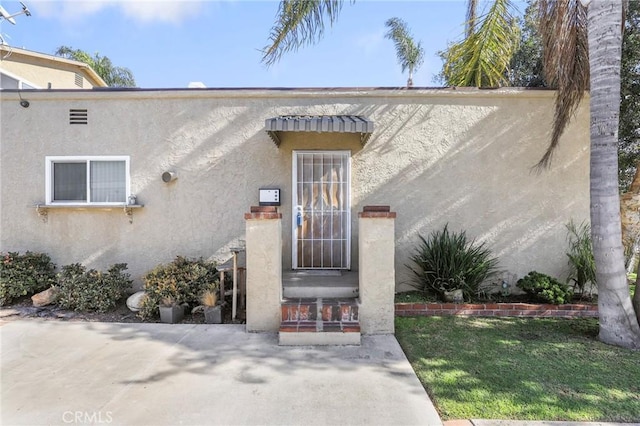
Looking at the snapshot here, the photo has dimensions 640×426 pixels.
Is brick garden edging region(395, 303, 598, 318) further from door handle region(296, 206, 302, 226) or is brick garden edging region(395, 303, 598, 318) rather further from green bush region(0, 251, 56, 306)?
green bush region(0, 251, 56, 306)

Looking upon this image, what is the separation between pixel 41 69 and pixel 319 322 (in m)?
15.9

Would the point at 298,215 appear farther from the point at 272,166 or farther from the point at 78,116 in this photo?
the point at 78,116

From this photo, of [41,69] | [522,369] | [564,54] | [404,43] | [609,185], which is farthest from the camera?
[404,43]

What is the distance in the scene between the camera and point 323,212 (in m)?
7.01

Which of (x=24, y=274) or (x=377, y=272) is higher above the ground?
(x=377, y=272)

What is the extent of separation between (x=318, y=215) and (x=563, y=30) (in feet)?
18.4

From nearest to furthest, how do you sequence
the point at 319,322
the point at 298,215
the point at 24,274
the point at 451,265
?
the point at 319,322, the point at 451,265, the point at 24,274, the point at 298,215

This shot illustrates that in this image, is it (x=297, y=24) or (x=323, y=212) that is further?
(x=323, y=212)

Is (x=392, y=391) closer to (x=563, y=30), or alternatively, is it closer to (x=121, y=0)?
(x=563, y=30)

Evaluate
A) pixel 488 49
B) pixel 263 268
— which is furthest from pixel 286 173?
pixel 488 49

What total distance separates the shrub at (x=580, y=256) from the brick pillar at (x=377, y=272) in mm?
4298

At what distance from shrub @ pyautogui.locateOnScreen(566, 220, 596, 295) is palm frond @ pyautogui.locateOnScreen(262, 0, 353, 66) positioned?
6.69 m

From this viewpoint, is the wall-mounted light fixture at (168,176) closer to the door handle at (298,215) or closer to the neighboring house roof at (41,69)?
the door handle at (298,215)

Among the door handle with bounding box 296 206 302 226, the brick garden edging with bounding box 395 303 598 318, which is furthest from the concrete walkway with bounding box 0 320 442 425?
the door handle with bounding box 296 206 302 226
